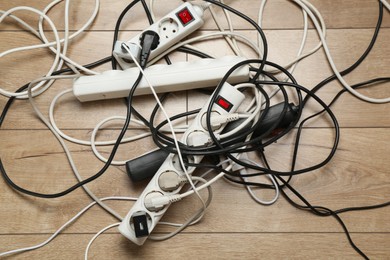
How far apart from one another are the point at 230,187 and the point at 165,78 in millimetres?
273

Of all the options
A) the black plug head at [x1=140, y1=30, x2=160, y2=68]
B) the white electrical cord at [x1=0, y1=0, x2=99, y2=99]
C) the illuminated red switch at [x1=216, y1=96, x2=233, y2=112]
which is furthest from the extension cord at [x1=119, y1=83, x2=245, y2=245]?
the white electrical cord at [x1=0, y1=0, x2=99, y2=99]

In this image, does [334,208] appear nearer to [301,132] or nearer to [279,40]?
[301,132]

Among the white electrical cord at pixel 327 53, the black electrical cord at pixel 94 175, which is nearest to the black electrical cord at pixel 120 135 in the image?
the black electrical cord at pixel 94 175

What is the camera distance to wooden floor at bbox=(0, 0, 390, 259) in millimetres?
789

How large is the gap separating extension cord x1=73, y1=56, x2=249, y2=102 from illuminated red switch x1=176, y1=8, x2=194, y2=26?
10cm

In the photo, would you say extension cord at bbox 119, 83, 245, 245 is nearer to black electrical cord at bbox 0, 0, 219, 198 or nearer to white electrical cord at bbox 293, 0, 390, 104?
black electrical cord at bbox 0, 0, 219, 198

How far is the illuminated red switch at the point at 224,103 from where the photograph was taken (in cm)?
75

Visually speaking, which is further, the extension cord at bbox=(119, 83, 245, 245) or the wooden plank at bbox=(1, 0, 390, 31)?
the wooden plank at bbox=(1, 0, 390, 31)

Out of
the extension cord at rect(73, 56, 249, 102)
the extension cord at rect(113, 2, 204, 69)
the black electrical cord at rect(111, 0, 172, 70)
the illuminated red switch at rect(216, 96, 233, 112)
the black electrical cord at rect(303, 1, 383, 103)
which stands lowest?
the black electrical cord at rect(303, 1, 383, 103)

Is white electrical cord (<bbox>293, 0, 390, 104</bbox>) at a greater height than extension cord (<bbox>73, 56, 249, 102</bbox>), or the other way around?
extension cord (<bbox>73, 56, 249, 102</bbox>)

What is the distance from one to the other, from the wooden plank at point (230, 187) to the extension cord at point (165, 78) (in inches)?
4.1

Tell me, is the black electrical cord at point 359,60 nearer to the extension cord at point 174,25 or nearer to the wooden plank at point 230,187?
the wooden plank at point 230,187

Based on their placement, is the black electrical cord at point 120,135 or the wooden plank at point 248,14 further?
the wooden plank at point 248,14

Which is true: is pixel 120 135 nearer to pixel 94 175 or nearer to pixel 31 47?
pixel 94 175
